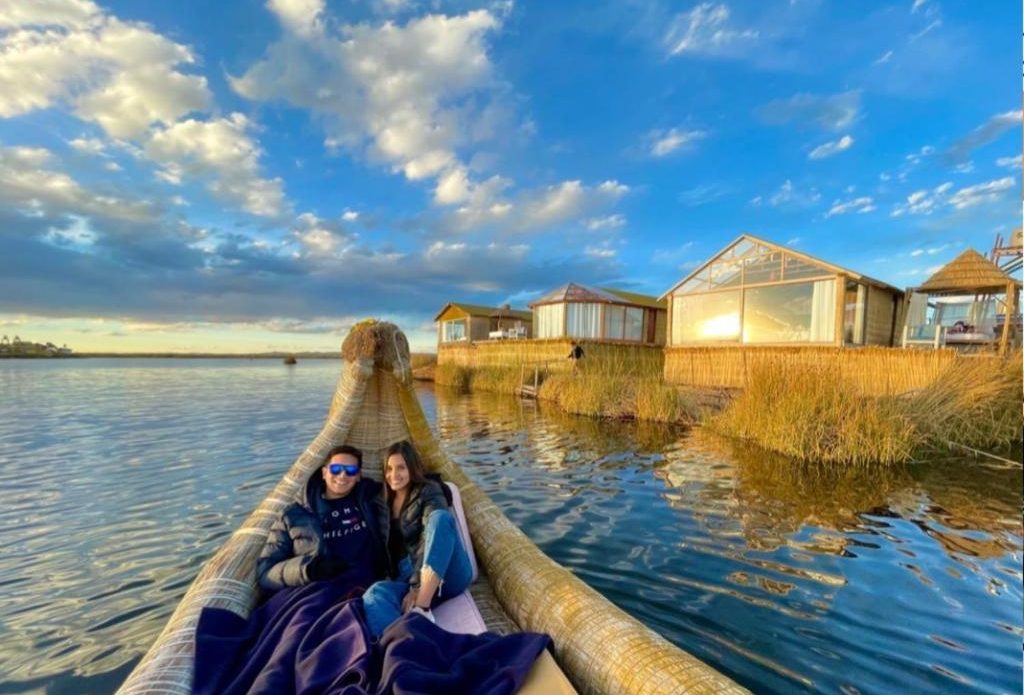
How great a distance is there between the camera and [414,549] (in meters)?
3.27

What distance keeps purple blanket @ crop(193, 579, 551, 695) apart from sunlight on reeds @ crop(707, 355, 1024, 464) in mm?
8718

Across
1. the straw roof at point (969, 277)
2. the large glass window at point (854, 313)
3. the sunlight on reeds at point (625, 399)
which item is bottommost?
the sunlight on reeds at point (625, 399)

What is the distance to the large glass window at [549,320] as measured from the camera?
80.6 ft

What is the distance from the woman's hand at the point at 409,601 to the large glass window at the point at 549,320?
21.7 m

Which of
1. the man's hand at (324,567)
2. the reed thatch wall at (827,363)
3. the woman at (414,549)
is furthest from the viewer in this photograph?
the reed thatch wall at (827,363)

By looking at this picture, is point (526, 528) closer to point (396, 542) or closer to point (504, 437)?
point (396, 542)

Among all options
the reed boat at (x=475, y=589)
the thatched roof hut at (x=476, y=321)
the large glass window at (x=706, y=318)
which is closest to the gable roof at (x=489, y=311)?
the thatched roof hut at (x=476, y=321)

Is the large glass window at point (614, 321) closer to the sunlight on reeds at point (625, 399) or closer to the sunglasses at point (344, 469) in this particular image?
the sunlight on reeds at point (625, 399)

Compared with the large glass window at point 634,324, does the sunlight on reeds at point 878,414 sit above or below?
below

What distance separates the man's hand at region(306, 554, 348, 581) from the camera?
113 inches

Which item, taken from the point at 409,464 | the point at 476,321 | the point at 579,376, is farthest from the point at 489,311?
the point at 409,464

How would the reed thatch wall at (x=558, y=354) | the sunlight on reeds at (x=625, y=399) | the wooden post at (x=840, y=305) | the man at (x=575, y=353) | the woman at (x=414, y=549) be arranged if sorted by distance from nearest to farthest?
the woman at (x=414, y=549), the sunlight on reeds at (x=625, y=399), the wooden post at (x=840, y=305), the man at (x=575, y=353), the reed thatch wall at (x=558, y=354)

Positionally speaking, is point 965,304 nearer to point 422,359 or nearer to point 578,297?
point 578,297

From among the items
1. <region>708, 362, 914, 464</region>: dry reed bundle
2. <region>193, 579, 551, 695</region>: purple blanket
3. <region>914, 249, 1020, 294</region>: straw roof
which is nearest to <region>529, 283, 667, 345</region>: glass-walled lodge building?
<region>914, 249, 1020, 294</region>: straw roof
